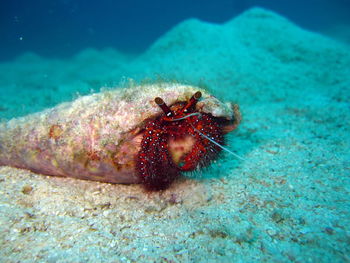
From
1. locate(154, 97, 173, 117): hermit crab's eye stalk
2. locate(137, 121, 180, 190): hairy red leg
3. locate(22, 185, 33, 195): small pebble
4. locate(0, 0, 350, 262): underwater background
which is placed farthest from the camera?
locate(22, 185, 33, 195): small pebble

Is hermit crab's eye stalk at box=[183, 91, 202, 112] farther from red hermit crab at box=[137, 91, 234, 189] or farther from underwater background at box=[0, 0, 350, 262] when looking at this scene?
underwater background at box=[0, 0, 350, 262]

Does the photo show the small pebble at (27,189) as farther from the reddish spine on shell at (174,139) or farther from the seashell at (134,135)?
the reddish spine on shell at (174,139)

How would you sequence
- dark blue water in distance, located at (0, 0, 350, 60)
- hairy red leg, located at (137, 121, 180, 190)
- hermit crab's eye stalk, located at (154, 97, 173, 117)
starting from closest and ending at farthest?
hermit crab's eye stalk, located at (154, 97, 173, 117) < hairy red leg, located at (137, 121, 180, 190) < dark blue water in distance, located at (0, 0, 350, 60)

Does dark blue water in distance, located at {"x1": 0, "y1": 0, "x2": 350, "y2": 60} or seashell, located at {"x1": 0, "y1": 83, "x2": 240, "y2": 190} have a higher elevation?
dark blue water in distance, located at {"x1": 0, "y1": 0, "x2": 350, "y2": 60}

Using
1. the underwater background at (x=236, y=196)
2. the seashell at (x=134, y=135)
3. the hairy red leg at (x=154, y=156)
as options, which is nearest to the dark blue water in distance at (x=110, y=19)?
the seashell at (x=134, y=135)

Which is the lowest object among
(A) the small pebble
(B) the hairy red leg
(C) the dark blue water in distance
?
(A) the small pebble

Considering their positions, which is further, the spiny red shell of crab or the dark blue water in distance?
the dark blue water in distance

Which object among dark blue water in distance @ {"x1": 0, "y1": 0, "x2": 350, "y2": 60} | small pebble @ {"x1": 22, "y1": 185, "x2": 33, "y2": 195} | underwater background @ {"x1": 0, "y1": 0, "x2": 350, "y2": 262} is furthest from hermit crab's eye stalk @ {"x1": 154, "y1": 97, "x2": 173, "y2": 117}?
dark blue water in distance @ {"x1": 0, "y1": 0, "x2": 350, "y2": 60}

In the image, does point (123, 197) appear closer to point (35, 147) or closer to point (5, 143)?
point (35, 147)

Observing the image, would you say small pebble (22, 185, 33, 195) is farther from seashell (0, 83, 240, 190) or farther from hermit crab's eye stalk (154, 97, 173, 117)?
hermit crab's eye stalk (154, 97, 173, 117)
